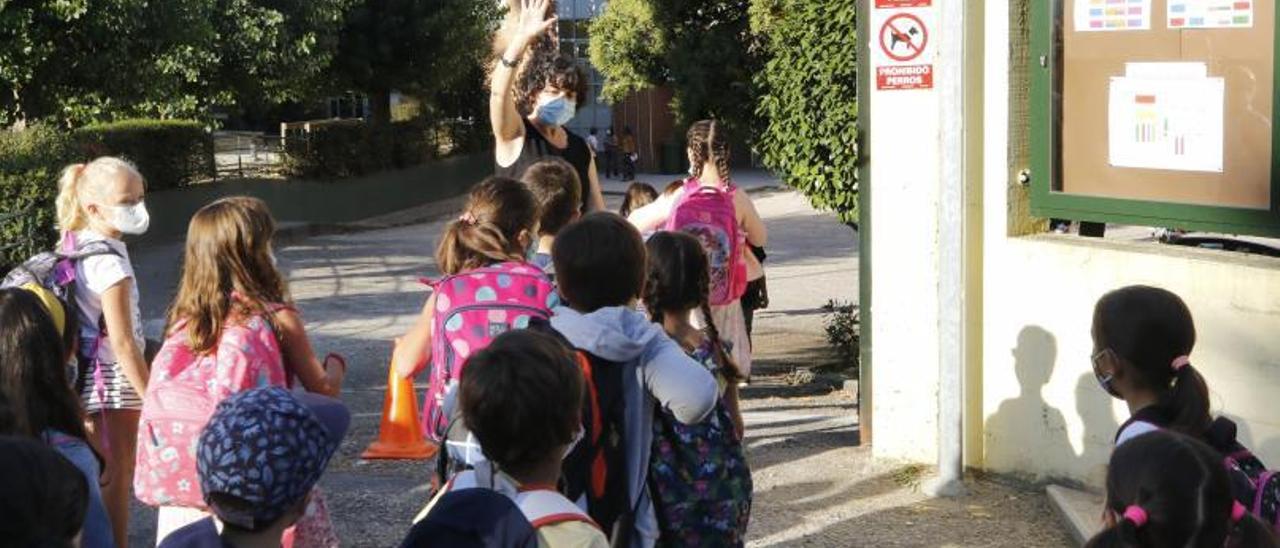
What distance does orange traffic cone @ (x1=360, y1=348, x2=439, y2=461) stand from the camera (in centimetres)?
832

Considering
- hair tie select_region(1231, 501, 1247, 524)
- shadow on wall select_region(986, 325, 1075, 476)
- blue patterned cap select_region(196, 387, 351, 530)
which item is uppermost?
blue patterned cap select_region(196, 387, 351, 530)

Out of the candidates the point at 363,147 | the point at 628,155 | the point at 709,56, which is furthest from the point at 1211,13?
the point at 628,155

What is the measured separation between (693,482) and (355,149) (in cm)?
2861

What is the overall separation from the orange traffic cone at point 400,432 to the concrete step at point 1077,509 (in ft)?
10.3

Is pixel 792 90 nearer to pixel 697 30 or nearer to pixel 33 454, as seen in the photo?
pixel 697 30

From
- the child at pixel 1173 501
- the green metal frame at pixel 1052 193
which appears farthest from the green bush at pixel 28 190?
the child at pixel 1173 501

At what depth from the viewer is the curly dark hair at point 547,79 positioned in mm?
6457

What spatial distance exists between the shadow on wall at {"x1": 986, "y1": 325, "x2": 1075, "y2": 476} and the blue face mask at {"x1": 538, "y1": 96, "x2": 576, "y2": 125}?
2.10m

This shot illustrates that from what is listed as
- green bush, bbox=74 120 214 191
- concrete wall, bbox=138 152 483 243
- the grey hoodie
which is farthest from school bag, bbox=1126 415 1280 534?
concrete wall, bbox=138 152 483 243

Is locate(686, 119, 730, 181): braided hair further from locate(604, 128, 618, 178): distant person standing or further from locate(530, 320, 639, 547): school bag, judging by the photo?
locate(604, 128, 618, 178): distant person standing

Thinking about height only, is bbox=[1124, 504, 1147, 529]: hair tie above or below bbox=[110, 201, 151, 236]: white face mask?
below

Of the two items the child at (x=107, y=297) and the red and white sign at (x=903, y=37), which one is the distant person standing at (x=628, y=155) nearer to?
the red and white sign at (x=903, y=37)

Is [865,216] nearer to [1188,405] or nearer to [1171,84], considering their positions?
[1171,84]

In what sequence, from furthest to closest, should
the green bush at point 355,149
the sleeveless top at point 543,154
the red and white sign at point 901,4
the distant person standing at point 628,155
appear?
1. the distant person standing at point 628,155
2. the green bush at point 355,149
3. the red and white sign at point 901,4
4. the sleeveless top at point 543,154
